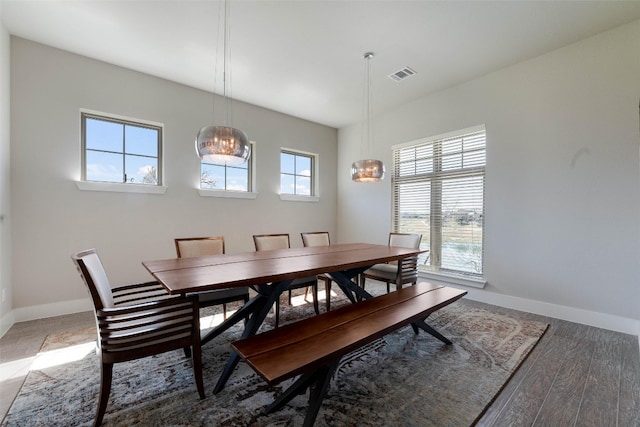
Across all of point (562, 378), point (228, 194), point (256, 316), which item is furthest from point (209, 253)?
point (562, 378)

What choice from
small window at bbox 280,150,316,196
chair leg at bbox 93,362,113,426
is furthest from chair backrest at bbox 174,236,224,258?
small window at bbox 280,150,316,196

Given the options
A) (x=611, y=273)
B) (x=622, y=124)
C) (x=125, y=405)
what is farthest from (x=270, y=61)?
(x=611, y=273)

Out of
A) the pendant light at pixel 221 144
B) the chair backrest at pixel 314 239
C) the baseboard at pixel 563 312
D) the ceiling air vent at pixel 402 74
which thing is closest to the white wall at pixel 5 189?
the pendant light at pixel 221 144

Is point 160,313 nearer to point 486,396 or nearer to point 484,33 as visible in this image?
point 486,396

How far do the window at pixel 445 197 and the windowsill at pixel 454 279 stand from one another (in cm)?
9

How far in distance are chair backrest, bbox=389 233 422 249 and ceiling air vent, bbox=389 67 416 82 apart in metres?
2.09

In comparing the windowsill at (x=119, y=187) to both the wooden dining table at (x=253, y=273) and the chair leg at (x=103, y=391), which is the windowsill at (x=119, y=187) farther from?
the chair leg at (x=103, y=391)

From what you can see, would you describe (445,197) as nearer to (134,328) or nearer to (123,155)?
(134,328)

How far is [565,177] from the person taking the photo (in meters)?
3.02

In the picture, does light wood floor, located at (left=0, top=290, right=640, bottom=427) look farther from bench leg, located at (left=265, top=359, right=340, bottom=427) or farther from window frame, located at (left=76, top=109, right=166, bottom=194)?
window frame, located at (left=76, top=109, right=166, bottom=194)

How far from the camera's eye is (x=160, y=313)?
1620mm

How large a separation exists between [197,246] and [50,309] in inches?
71.6

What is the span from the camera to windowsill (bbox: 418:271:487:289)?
3.65 m

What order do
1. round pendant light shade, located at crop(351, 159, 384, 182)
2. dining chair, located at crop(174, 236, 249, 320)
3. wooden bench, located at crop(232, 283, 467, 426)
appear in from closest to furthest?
wooden bench, located at crop(232, 283, 467, 426)
dining chair, located at crop(174, 236, 249, 320)
round pendant light shade, located at crop(351, 159, 384, 182)
